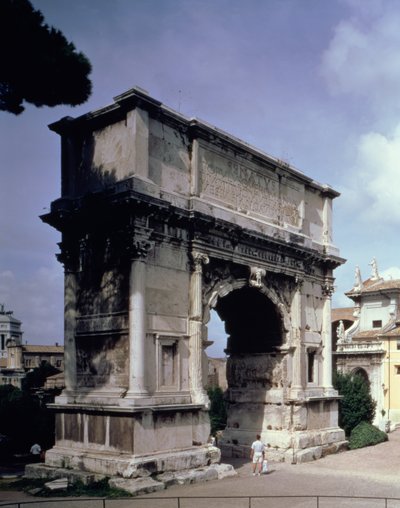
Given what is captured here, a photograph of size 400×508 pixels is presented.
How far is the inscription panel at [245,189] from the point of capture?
1786cm

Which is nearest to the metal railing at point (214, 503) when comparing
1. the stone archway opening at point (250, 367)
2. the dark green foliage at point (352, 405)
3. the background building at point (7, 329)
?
the stone archway opening at point (250, 367)

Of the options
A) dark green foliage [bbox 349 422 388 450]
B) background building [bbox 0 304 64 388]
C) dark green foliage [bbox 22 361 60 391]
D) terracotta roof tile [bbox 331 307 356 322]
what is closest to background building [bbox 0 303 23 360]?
background building [bbox 0 304 64 388]

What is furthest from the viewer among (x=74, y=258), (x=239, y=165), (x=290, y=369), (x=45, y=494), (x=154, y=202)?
(x=290, y=369)

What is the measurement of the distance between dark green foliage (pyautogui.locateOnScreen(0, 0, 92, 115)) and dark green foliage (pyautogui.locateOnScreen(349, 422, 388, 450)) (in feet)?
49.5

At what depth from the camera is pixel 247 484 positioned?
609 inches

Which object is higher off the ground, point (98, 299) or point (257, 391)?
point (98, 299)

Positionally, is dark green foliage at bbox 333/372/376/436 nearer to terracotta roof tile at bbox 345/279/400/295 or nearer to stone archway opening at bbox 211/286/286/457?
stone archway opening at bbox 211/286/286/457

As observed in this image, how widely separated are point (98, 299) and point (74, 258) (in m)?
1.43

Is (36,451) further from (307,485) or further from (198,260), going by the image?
(307,485)

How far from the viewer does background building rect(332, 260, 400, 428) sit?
3628cm

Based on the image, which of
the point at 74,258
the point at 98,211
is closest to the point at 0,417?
the point at 74,258

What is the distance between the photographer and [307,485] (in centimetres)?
1572

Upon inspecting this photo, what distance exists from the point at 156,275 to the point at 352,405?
14.5 metres

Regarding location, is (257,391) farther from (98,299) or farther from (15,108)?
(15,108)
